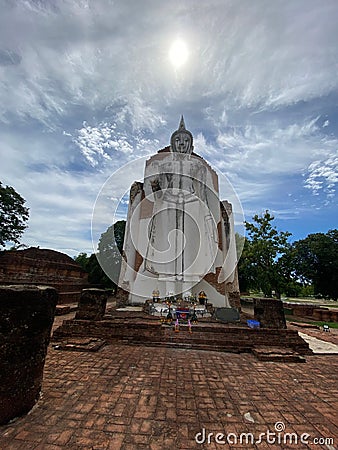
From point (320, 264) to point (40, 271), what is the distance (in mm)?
24210

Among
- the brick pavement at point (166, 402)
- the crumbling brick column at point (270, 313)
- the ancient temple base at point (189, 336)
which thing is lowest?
the brick pavement at point (166, 402)

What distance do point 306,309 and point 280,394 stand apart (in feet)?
47.6

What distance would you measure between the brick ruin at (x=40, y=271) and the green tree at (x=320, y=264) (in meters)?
18.9

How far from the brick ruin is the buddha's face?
14.0 metres

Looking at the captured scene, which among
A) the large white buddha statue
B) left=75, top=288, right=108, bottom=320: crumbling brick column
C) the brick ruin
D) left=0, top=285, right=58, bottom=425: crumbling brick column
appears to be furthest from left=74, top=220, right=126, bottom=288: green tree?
left=0, top=285, right=58, bottom=425: crumbling brick column

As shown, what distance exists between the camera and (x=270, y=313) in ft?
24.8

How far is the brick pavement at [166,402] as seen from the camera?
2.65m

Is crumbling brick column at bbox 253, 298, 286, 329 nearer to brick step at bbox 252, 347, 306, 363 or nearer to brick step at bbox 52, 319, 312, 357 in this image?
brick step at bbox 52, 319, 312, 357

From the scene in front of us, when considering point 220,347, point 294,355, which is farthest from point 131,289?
point 294,355

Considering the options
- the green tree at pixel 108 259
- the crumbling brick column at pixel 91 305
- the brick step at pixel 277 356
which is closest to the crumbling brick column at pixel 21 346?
the crumbling brick column at pixel 91 305

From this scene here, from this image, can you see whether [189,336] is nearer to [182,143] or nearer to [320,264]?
[182,143]

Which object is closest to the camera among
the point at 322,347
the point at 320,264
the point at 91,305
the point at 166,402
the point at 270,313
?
the point at 166,402

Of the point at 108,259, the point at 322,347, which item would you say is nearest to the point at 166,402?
the point at 322,347

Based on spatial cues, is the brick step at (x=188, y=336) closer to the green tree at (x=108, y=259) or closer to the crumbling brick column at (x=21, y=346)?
the crumbling brick column at (x=21, y=346)
